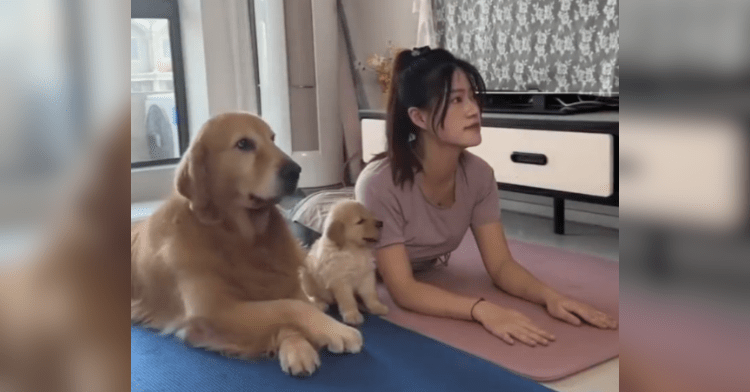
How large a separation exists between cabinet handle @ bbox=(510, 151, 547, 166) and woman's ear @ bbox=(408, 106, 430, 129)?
465mm

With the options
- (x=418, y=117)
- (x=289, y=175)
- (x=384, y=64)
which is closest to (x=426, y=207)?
(x=418, y=117)

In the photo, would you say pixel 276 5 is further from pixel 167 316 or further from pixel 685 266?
pixel 685 266

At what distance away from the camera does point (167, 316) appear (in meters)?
0.81

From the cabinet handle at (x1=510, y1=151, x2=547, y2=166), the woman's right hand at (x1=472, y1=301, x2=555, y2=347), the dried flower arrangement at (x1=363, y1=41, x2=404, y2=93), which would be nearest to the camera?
the woman's right hand at (x1=472, y1=301, x2=555, y2=347)

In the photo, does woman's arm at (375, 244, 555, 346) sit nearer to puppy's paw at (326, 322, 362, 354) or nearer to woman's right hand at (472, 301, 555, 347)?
woman's right hand at (472, 301, 555, 347)

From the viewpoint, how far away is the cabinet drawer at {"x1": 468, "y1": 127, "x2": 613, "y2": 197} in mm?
1257

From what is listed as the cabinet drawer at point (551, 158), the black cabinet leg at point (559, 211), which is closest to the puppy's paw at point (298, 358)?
the cabinet drawer at point (551, 158)

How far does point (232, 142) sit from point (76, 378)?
553 millimetres

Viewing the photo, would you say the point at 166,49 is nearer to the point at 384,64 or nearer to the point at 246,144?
the point at 246,144

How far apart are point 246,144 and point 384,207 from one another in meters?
0.34

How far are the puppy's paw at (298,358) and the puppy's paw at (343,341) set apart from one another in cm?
3

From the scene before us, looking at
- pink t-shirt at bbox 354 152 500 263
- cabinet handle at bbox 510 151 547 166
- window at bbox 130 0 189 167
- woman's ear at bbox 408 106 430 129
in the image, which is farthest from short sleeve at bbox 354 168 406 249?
cabinet handle at bbox 510 151 547 166

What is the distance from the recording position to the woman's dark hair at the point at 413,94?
3.20ft

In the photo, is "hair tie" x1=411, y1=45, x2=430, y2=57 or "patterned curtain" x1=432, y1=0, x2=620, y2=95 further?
"patterned curtain" x1=432, y1=0, x2=620, y2=95
